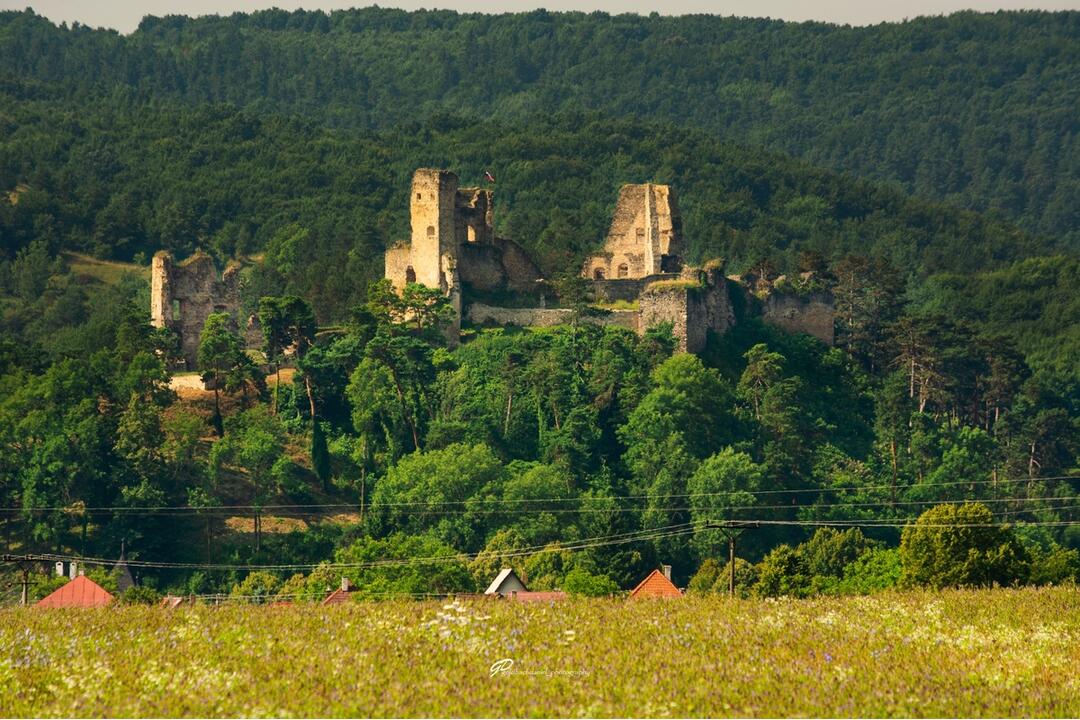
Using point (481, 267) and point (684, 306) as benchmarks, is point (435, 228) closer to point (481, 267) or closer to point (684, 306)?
point (481, 267)

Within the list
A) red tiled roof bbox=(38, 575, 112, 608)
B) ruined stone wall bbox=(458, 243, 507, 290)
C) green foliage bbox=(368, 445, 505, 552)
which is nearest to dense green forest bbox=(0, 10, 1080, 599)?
green foliage bbox=(368, 445, 505, 552)

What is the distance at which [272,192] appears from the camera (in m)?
121

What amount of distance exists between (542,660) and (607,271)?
4532 cm

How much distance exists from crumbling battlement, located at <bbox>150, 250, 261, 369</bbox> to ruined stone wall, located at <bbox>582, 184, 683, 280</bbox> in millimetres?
11655

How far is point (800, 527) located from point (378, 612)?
35156mm

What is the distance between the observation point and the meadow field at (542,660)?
30.8 meters

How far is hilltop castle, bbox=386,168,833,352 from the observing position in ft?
242

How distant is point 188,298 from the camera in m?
72.9

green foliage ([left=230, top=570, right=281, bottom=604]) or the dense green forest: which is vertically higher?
the dense green forest

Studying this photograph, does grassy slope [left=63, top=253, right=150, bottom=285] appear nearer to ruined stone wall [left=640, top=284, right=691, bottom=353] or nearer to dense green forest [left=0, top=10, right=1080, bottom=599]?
dense green forest [left=0, top=10, right=1080, bottom=599]

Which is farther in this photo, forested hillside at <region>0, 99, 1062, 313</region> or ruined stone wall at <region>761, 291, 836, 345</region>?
forested hillside at <region>0, 99, 1062, 313</region>

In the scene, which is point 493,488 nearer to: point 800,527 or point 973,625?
point 800,527

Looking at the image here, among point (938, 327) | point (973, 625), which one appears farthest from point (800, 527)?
point (973, 625)

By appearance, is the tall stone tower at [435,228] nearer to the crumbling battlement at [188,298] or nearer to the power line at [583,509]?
the crumbling battlement at [188,298]
